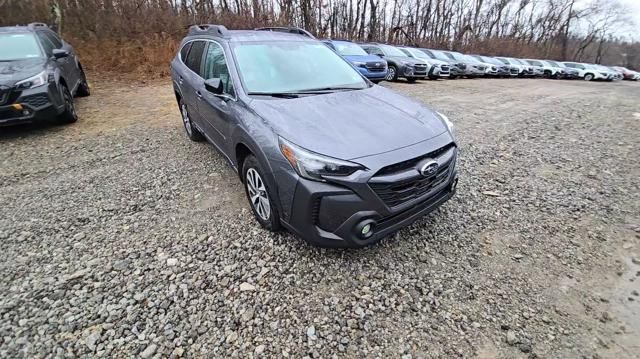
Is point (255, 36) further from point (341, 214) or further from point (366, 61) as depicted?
point (366, 61)

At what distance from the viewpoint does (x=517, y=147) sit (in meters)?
5.00

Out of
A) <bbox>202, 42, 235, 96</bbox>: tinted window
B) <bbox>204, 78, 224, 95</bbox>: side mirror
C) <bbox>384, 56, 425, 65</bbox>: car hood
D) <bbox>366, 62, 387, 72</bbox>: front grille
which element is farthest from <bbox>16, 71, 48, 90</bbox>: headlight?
<bbox>384, 56, 425, 65</bbox>: car hood

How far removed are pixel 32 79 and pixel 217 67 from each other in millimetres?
3617

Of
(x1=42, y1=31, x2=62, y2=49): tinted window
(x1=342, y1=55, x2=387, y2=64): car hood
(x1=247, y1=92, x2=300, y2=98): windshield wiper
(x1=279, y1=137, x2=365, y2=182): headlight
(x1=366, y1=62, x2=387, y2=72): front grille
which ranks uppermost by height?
(x1=42, y1=31, x2=62, y2=49): tinted window

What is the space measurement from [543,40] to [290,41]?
54258 mm

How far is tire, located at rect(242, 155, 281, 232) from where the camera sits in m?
2.58

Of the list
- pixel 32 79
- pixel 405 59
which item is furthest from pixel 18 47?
pixel 405 59

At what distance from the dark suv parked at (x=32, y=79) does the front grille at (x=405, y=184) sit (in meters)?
5.61

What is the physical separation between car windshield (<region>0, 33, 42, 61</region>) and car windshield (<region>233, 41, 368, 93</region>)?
465 cm

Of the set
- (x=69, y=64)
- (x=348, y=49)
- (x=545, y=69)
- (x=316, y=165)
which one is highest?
(x=348, y=49)

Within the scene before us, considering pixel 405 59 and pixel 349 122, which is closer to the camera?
pixel 349 122

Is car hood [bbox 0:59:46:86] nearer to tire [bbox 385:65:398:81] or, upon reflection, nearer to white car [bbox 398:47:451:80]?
tire [bbox 385:65:398:81]

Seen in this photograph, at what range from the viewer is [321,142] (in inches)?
89.1

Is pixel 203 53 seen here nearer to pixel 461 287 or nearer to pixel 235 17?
pixel 461 287
